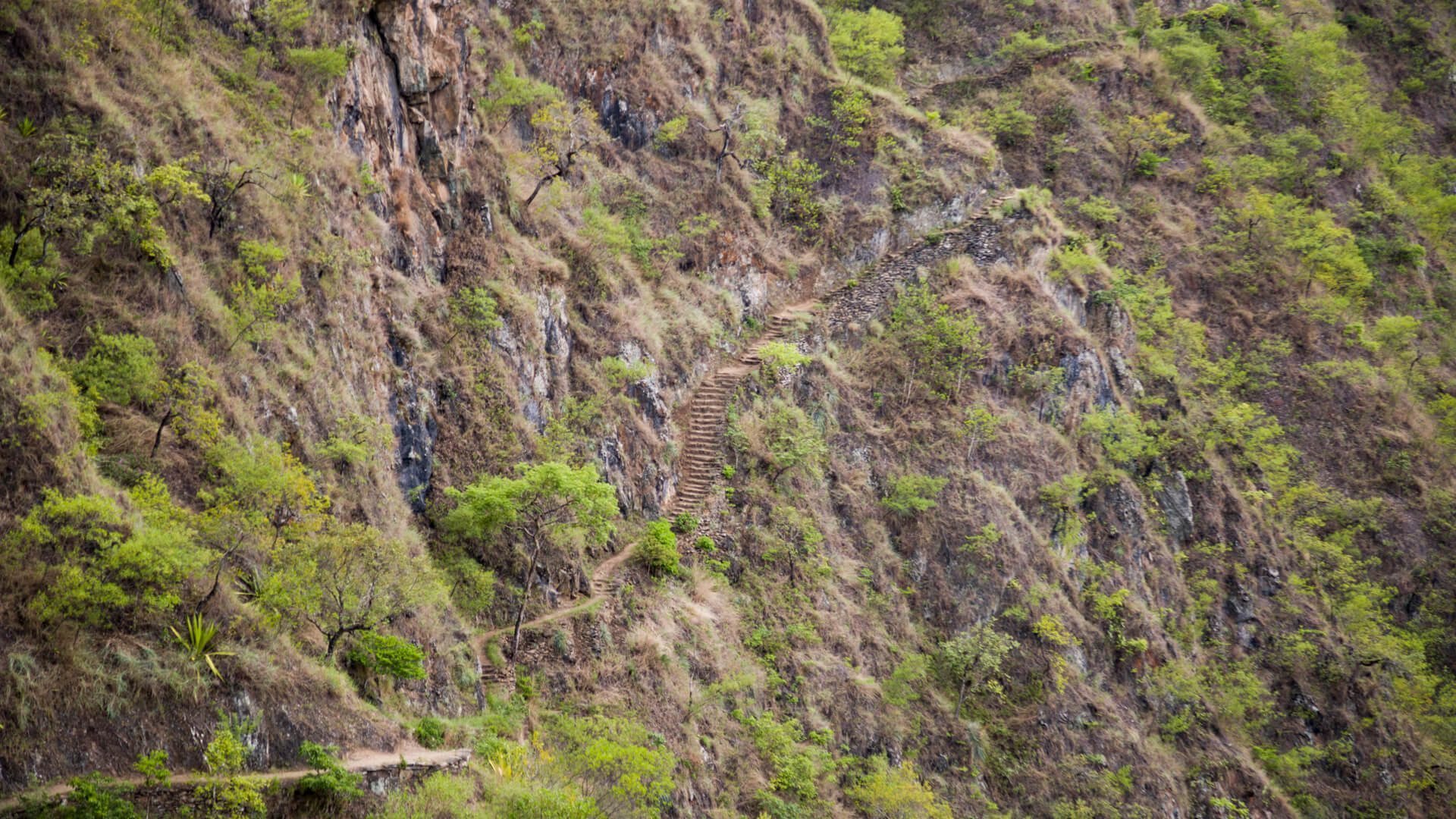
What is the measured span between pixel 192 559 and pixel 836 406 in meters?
22.9

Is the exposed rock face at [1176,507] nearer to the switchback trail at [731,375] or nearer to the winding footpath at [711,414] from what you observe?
the winding footpath at [711,414]

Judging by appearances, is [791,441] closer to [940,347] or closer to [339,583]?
[940,347]

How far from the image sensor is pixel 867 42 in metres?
44.8

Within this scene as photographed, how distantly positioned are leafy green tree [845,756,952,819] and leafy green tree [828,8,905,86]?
1183 inches

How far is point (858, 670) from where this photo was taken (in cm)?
2905

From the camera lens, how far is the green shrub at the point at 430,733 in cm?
1734

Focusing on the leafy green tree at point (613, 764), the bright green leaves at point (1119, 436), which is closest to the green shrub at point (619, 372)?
the leafy green tree at point (613, 764)

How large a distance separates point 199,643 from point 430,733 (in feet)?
15.5

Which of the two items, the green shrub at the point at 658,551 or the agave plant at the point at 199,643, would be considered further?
the green shrub at the point at 658,551

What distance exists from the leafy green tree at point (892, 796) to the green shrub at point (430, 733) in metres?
12.4

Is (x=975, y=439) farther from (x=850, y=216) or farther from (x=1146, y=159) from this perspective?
(x=1146, y=159)

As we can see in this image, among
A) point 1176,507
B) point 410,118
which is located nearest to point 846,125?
point 1176,507

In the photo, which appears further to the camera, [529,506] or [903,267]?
[903,267]

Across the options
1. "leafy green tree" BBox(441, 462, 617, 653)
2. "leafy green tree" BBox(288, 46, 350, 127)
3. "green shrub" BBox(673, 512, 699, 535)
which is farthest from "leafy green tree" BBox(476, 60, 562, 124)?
"green shrub" BBox(673, 512, 699, 535)
